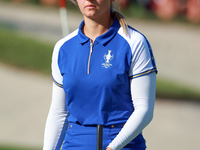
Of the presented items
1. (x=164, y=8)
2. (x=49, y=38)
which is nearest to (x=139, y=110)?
(x=49, y=38)

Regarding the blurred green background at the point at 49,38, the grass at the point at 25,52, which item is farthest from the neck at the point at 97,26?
the grass at the point at 25,52

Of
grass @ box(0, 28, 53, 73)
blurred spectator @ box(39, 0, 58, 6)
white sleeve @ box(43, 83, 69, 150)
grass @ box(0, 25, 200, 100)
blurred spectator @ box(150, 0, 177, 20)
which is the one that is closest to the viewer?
white sleeve @ box(43, 83, 69, 150)

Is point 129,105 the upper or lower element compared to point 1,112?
upper

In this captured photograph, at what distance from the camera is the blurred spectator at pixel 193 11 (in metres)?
13.6

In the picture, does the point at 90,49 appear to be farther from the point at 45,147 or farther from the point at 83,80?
the point at 45,147

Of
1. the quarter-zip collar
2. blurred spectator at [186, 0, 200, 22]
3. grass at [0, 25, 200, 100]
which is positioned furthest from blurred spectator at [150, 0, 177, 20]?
the quarter-zip collar

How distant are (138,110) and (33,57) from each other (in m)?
9.28

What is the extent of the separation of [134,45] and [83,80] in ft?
0.91

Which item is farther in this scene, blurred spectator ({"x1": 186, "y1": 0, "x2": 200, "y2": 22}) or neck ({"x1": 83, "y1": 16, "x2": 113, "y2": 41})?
blurred spectator ({"x1": 186, "y1": 0, "x2": 200, "y2": 22})

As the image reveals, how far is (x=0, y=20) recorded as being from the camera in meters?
12.9

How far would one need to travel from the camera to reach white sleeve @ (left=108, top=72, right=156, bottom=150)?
1.76 metres

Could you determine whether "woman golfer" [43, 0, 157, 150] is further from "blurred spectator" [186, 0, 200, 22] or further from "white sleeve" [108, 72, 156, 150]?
"blurred spectator" [186, 0, 200, 22]

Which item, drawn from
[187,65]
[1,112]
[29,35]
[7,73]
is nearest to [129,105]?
[1,112]

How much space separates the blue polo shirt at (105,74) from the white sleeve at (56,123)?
13 cm
